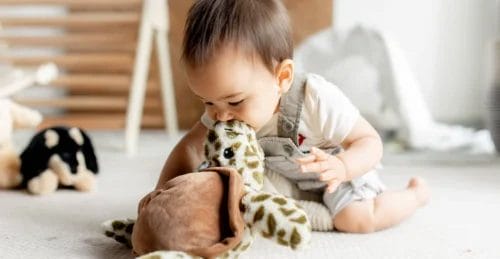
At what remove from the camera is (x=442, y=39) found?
2.11 metres

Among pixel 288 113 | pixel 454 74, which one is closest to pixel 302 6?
pixel 454 74

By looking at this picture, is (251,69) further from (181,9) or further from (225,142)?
(181,9)

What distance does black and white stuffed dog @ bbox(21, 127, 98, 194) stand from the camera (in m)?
1.13

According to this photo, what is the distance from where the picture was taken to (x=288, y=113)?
893 millimetres

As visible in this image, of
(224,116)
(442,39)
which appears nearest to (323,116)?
(224,116)

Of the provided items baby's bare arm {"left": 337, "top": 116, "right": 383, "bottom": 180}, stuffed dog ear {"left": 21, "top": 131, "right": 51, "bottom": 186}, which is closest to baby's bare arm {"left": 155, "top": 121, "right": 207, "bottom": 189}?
baby's bare arm {"left": 337, "top": 116, "right": 383, "bottom": 180}

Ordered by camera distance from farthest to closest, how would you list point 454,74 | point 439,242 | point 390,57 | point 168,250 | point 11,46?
point 454,74 < point 11,46 < point 390,57 < point 439,242 < point 168,250

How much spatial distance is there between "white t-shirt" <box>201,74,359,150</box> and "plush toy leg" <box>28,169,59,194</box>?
364 mm

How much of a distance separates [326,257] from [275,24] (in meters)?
0.29

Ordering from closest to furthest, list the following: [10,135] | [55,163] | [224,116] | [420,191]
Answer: [224,116] < [420,191] < [55,163] < [10,135]

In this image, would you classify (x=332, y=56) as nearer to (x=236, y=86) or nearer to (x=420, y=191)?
(x=420, y=191)

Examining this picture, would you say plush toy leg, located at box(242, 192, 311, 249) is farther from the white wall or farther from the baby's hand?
the white wall

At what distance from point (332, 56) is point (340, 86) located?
0.08m

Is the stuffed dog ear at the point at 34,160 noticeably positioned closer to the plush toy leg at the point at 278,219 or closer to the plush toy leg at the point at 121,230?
the plush toy leg at the point at 121,230
